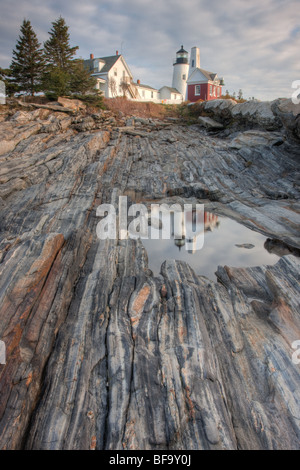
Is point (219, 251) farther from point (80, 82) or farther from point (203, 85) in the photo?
point (203, 85)

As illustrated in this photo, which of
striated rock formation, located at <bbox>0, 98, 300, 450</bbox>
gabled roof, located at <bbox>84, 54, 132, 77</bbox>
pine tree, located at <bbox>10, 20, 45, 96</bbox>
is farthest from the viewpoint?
gabled roof, located at <bbox>84, 54, 132, 77</bbox>

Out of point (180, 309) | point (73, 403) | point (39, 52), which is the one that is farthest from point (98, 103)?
point (73, 403)

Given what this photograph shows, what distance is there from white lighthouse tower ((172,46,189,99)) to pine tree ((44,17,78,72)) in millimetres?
38553

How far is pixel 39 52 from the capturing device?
32.1 meters

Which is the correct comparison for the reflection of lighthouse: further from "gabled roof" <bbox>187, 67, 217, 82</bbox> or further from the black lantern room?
the black lantern room

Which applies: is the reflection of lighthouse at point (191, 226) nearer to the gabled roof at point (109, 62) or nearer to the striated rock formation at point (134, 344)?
the striated rock formation at point (134, 344)

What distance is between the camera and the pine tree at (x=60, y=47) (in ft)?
114

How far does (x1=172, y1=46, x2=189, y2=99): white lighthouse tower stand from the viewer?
221 feet

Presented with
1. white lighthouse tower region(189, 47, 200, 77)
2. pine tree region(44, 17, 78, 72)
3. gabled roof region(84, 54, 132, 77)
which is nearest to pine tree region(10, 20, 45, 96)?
pine tree region(44, 17, 78, 72)

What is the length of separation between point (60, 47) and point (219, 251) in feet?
119

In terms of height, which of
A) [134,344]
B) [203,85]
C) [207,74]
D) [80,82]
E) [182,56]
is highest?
[182,56]

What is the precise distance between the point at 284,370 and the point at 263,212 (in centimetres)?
1051

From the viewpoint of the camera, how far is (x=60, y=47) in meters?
35.3

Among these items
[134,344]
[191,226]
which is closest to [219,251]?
[191,226]
